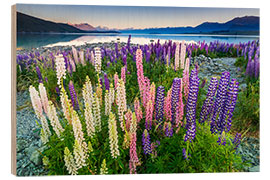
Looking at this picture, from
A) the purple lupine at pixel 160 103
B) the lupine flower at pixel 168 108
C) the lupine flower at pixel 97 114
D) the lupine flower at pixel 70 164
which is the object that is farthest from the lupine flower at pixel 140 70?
the lupine flower at pixel 70 164

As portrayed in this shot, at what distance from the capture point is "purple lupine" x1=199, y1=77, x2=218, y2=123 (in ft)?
9.29

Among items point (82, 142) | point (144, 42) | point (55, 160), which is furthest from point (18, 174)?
point (144, 42)

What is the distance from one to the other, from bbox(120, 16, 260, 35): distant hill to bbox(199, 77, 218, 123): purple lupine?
990mm

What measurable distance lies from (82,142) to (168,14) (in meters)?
2.11

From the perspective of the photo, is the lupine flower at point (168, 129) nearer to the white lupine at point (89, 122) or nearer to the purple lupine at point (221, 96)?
the purple lupine at point (221, 96)

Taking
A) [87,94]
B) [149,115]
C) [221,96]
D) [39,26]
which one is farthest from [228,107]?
[39,26]

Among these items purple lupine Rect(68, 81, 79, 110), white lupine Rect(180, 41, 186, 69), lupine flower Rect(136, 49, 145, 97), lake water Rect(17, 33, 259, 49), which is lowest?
purple lupine Rect(68, 81, 79, 110)

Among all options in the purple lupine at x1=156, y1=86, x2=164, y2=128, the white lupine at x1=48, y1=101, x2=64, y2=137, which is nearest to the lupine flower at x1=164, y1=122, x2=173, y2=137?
the purple lupine at x1=156, y1=86, x2=164, y2=128

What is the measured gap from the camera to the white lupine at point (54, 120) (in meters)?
2.74

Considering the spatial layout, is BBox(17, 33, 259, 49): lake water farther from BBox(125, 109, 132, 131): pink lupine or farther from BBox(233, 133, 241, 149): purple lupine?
BBox(233, 133, 241, 149): purple lupine

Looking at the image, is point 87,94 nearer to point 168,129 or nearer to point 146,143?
point 146,143

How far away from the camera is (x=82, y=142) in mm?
2732

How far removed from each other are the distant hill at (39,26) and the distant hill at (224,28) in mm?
790

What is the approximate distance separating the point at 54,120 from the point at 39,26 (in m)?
1.37
